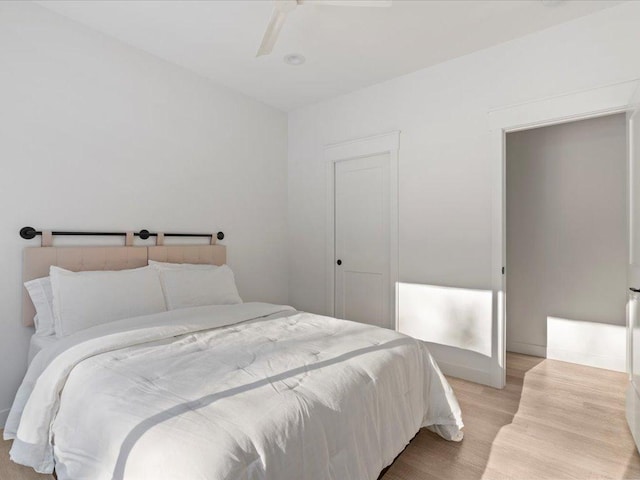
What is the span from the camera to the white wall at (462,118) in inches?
95.5

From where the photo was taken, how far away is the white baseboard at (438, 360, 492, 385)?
2.86m

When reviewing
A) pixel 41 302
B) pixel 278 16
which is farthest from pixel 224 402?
pixel 278 16

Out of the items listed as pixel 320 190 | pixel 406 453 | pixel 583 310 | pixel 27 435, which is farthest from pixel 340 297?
pixel 27 435

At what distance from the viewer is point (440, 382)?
204 cm

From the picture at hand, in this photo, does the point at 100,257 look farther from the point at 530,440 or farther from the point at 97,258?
the point at 530,440

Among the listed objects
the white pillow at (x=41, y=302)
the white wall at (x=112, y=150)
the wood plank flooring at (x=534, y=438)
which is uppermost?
the white wall at (x=112, y=150)

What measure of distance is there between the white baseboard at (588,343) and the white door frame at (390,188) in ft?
5.50

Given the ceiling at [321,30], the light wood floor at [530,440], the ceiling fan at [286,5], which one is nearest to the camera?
the light wood floor at [530,440]

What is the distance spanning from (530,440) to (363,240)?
7.10ft

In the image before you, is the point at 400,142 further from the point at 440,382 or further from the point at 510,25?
the point at 440,382

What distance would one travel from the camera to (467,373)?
117 inches

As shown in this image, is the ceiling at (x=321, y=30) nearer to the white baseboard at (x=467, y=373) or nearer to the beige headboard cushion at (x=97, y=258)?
the beige headboard cushion at (x=97, y=258)

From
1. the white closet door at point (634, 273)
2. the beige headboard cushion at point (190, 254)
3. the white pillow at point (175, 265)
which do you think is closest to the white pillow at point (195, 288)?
the white pillow at point (175, 265)

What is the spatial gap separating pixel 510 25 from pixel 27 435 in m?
3.77
